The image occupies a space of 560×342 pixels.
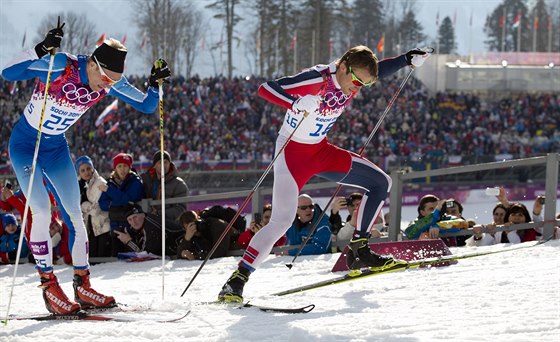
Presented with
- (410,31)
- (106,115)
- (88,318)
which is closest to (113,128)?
(106,115)

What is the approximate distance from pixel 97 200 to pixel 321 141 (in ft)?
12.2

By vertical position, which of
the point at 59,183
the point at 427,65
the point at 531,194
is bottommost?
the point at 531,194

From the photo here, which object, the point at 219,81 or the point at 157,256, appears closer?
the point at 157,256

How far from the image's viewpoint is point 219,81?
Result: 30.5m

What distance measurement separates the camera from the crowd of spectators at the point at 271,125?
24.0 meters

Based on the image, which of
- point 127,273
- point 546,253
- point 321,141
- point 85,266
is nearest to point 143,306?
point 85,266

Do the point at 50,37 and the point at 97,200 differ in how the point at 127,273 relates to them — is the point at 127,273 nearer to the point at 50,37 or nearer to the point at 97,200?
the point at 97,200

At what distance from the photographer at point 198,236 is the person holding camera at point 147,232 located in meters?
0.19

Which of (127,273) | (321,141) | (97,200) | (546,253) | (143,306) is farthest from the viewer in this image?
(97,200)

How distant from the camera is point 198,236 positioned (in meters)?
8.10

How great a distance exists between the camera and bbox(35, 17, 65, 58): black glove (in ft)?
15.1

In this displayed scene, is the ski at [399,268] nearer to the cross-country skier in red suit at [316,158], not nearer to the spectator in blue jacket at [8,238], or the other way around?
the cross-country skier in red suit at [316,158]

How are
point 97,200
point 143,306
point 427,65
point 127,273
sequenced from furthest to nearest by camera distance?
point 427,65 < point 97,200 < point 127,273 < point 143,306

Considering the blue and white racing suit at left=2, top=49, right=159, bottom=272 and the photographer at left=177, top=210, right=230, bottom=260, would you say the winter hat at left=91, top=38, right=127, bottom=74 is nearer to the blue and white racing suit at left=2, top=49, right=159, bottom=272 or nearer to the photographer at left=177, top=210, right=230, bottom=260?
the blue and white racing suit at left=2, top=49, right=159, bottom=272
